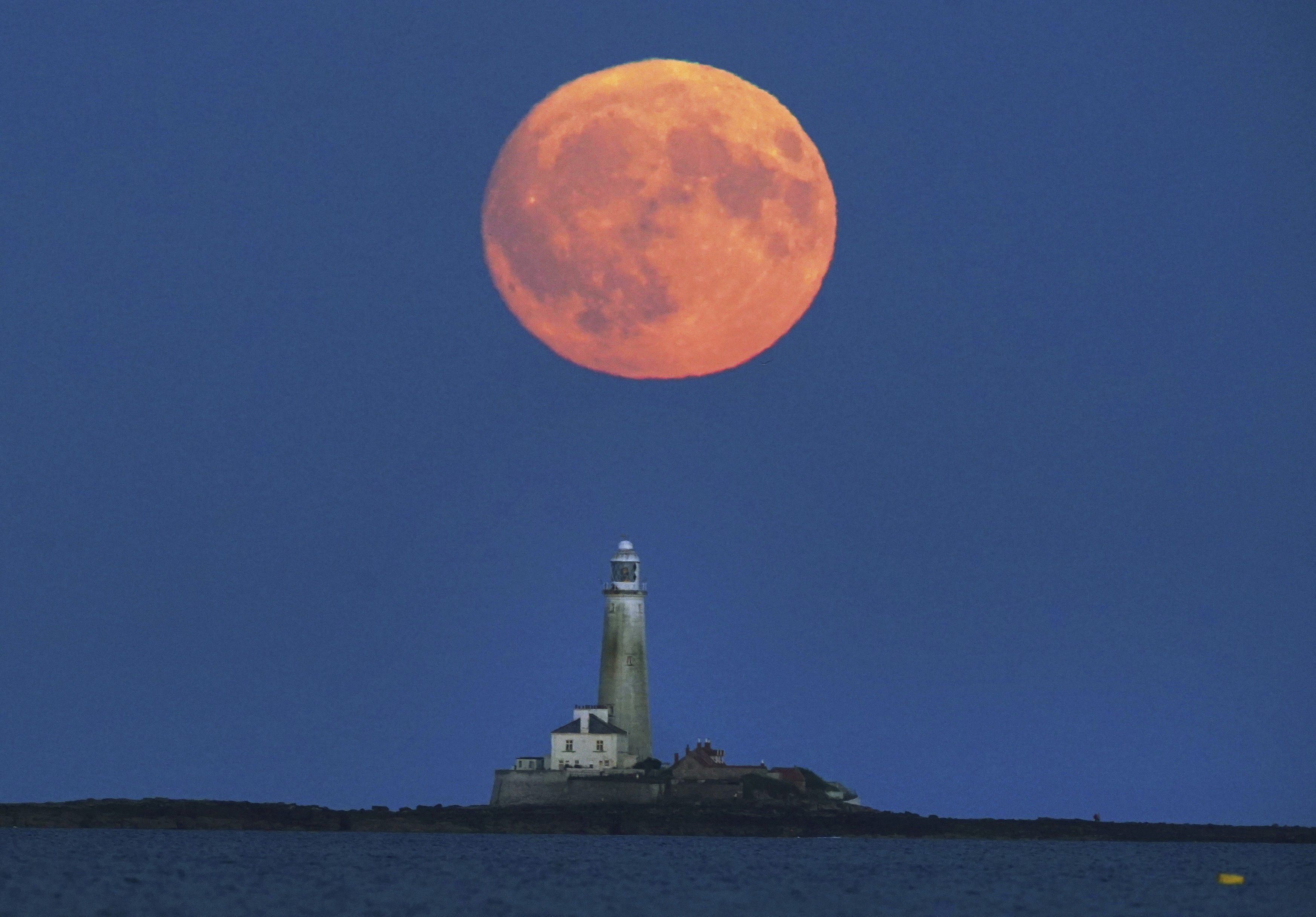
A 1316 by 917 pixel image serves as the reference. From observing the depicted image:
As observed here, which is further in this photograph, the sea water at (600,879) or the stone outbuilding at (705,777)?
the stone outbuilding at (705,777)

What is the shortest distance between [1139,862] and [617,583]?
34.5 meters

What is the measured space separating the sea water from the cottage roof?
21.3 feet

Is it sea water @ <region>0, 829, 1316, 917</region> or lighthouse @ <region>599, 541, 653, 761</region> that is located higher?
lighthouse @ <region>599, 541, 653, 761</region>

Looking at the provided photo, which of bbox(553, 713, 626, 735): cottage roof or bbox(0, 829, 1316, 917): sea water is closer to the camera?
bbox(0, 829, 1316, 917): sea water

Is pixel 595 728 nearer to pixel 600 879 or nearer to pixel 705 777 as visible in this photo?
pixel 705 777

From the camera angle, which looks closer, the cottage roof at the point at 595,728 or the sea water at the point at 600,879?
the sea water at the point at 600,879

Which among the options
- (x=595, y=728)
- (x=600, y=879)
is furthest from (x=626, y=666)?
(x=600, y=879)

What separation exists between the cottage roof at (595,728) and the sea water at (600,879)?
21.3ft

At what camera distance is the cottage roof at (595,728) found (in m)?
124

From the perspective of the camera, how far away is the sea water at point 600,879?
75.2m

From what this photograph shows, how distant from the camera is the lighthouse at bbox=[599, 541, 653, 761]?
410ft

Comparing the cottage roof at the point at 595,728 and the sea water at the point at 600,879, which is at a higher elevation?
the cottage roof at the point at 595,728

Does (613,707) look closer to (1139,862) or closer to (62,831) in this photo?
(1139,862)

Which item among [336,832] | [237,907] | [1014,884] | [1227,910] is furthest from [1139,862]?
[237,907]
